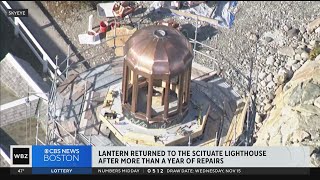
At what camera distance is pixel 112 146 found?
45.6 meters

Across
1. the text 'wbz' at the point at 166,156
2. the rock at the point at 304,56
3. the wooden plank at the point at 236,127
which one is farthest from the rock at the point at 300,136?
the rock at the point at 304,56

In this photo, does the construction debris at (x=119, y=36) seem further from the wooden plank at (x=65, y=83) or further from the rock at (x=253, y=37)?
the rock at (x=253, y=37)

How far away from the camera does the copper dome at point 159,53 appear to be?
144 ft

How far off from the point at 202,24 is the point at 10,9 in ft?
45.2

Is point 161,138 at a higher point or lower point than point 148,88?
lower

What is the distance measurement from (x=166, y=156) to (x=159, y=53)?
524 cm

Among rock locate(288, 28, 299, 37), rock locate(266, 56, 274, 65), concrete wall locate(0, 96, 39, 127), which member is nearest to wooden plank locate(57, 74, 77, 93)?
concrete wall locate(0, 96, 39, 127)

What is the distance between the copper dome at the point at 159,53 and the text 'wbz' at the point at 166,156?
409cm

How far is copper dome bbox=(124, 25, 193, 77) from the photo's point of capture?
4391cm

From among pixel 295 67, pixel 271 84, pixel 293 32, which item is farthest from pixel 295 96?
pixel 293 32

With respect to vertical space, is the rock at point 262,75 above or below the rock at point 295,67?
below

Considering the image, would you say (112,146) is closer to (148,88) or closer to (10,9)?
(148,88)

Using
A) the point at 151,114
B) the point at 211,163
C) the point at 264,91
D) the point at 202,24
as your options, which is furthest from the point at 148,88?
the point at 202,24

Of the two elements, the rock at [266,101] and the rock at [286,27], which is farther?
the rock at [286,27]
